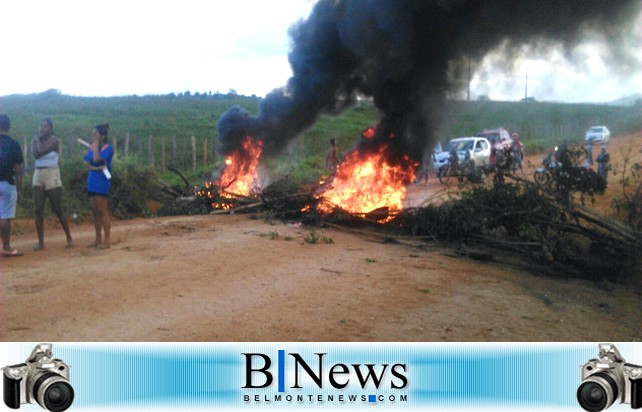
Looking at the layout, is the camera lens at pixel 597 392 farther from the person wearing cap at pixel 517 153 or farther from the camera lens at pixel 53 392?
the person wearing cap at pixel 517 153

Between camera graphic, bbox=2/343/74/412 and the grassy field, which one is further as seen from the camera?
the grassy field

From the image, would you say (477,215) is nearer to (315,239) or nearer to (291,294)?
(315,239)

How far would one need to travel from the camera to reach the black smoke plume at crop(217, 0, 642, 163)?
978 cm

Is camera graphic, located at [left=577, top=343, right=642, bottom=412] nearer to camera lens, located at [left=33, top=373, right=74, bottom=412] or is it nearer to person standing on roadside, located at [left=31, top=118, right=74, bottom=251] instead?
camera lens, located at [left=33, top=373, right=74, bottom=412]

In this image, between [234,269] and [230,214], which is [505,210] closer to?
[234,269]

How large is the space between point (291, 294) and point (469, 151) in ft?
56.0

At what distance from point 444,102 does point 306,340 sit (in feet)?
27.7

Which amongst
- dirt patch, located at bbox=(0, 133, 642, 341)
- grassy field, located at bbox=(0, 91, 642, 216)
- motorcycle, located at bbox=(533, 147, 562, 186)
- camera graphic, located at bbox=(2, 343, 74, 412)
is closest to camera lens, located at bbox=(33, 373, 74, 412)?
camera graphic, located at bbox=(2, 343, 74, 412)

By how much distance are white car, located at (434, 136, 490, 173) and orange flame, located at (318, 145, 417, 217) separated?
32.7 feet

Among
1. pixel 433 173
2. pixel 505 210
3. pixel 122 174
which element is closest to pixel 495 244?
pixel 505 210

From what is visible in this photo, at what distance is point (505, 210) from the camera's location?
8.15 metres

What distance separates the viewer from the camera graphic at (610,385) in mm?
3775

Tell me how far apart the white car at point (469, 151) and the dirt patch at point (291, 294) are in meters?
13.5

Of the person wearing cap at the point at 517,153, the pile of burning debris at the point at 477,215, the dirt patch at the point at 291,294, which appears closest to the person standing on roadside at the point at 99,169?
the dirt patch at the point at 291,294
